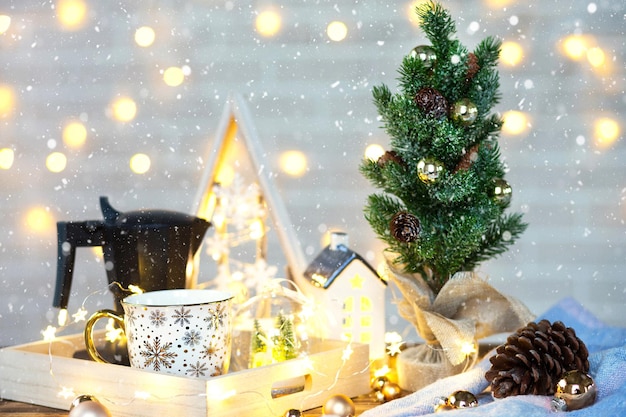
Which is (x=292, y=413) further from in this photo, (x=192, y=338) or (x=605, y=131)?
(x=605, y=131)

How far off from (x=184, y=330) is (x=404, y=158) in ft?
1.06

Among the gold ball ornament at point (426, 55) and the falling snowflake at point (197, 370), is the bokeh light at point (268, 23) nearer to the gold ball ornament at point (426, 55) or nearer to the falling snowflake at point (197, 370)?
the gold ball ornament at point (426, 55)

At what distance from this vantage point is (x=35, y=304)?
4.32 feet

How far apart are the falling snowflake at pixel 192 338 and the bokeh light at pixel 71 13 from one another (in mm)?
754

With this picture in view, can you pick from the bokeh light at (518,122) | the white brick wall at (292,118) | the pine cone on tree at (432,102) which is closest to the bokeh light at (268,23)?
the white brick wall at (292,118)

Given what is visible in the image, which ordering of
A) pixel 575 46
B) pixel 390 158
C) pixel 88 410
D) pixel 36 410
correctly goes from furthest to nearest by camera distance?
pixel 575 46 → pixel 390 158 → pixel 36 410 → pixel 88 410

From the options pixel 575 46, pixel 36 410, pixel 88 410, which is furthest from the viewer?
pixel 575 46

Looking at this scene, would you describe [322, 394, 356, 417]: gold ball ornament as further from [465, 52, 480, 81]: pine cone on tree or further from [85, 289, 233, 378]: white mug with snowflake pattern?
[465, 52, 480, 81]: pine cone on tree

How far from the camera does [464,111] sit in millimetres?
843

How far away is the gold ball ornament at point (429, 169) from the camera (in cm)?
84

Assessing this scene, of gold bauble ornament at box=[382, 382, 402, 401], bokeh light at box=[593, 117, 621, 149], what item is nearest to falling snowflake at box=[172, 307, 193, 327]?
gold bauble ornament at box=[382, 382, 402, 401]

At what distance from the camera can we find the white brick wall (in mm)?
1243

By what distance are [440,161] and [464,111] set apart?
0.20 ft

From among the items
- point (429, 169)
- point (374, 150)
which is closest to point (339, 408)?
point (429, 169)
